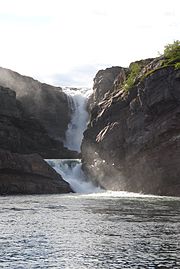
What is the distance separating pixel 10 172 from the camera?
10312 cm

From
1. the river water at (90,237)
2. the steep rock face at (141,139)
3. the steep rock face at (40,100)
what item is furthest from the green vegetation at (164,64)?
the steep rock face at (40,100)

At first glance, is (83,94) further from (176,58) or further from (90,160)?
(176,58)

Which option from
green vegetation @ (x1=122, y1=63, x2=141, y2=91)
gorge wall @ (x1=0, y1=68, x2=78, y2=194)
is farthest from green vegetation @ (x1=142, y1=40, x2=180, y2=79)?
gorge wall @ (x1=0, y1=68, x2=78, y2=194)

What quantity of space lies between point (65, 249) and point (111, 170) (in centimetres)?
7050

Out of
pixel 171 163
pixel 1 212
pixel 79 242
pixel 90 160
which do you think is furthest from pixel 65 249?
pixel 90 160

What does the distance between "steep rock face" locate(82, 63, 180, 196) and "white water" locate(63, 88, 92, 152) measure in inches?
1327

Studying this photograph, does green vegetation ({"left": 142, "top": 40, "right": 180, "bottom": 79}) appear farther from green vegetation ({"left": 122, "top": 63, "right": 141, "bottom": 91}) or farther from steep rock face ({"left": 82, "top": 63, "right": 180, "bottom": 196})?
green vegetation ({"left": 122, "top": 63, "right": 141, "bottom": 91})

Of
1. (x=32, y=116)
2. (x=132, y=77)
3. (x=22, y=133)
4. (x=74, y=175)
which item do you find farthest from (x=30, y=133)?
(x=132, y=77)

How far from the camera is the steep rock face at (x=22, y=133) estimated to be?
12791 cm

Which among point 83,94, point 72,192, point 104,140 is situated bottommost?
point 72,192

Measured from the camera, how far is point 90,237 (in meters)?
46.2

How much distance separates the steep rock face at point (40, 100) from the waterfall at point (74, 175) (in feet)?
127

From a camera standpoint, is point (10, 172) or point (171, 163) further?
point (10, 172)

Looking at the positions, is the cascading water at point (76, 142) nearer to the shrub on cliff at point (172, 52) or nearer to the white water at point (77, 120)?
the white water at point (77, 120)
